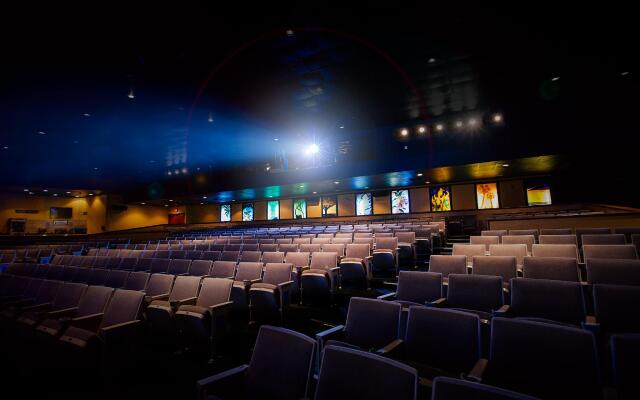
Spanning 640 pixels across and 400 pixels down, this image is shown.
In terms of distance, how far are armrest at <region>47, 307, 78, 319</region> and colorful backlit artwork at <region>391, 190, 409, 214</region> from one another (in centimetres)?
1387

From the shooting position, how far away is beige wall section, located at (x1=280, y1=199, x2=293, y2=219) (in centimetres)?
1910

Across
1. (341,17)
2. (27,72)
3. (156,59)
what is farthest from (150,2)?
(27,72)

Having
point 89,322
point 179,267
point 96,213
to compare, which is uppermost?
point 96,213

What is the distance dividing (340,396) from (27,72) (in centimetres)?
740

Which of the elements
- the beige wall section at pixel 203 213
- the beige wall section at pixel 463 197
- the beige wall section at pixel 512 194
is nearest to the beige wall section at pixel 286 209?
the beige wall section at pixel 203 213

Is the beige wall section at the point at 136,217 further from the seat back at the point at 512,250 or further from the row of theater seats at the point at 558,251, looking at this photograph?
the seat back at the point at 512,250

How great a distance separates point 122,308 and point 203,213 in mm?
19618

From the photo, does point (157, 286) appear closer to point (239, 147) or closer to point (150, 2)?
point (150, 2)

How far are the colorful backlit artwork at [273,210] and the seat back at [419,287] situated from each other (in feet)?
54.4

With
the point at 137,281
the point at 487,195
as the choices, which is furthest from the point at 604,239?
the point at 487,195

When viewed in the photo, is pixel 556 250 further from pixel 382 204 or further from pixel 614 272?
pixel 382 204

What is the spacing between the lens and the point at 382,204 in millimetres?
16281

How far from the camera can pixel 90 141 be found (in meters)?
9.92

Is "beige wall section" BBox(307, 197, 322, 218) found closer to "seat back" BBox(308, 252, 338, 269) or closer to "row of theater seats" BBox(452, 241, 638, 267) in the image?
"seat back" BBox(308, 252, 338, 269)
